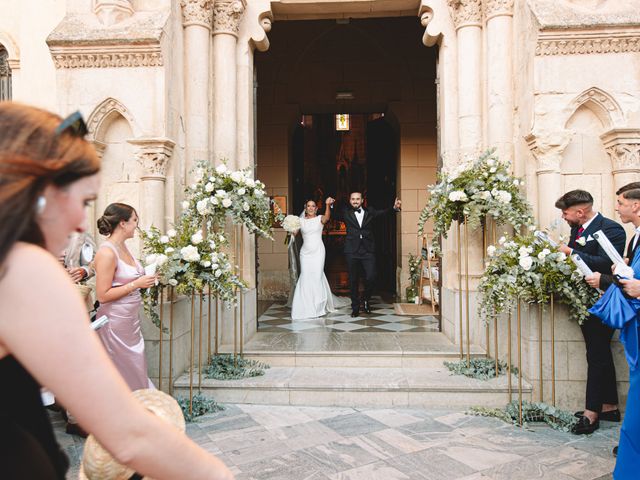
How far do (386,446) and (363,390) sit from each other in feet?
3.20

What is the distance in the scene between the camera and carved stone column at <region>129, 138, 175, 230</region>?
5.29 meters

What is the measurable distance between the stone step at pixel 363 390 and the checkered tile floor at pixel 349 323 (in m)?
1.92

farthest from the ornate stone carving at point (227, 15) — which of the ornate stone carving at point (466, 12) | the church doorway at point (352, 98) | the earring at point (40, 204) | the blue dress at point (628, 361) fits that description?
the earring at point (40, 204)

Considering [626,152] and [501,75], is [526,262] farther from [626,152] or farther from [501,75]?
[501,75]

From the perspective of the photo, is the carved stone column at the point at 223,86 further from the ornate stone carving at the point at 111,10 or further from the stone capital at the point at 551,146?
the stone capital at the point at 551,146

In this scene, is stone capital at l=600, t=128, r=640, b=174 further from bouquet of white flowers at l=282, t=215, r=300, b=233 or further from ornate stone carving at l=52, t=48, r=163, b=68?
ornate stone carving at l=52, t=48, r=163, b=68

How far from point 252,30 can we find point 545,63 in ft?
11.4

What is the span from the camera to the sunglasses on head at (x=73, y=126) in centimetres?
86

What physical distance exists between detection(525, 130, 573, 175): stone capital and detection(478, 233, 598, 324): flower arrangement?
3.52 feet

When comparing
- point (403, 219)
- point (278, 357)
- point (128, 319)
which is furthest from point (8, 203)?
point (403, 219)

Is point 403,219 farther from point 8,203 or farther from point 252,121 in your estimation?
point 8,203

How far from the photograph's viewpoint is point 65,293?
2.55 feet

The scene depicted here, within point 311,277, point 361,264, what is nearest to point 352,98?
point 361,264

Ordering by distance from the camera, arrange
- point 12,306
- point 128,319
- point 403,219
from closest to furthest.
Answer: point 12,306
point 128,319
point 403,219
